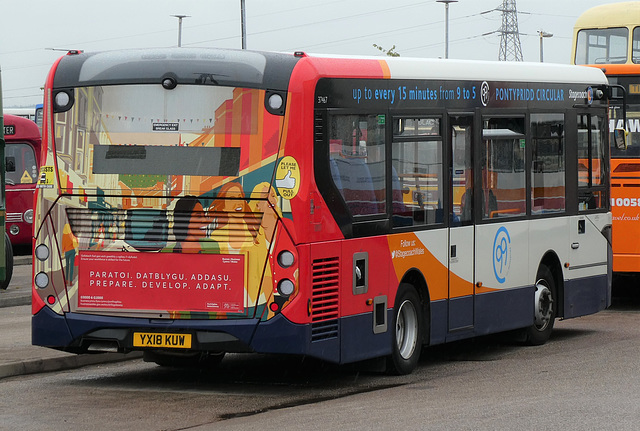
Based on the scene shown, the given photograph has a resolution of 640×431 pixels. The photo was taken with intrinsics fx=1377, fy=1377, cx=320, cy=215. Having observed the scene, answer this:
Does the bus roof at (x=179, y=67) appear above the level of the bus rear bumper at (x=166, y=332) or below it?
above

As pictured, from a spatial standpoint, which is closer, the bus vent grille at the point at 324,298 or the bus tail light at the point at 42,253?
the bus vent grille at the point at 324,298

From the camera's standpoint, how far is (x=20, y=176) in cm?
2908

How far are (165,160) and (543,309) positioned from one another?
5.70 m

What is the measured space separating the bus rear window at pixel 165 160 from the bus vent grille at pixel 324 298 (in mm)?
1059

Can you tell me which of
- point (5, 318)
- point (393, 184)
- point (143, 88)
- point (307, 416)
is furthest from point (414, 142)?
point (5, 318)

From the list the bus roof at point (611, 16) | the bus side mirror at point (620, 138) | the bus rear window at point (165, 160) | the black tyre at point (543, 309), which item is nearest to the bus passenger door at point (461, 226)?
the black tyre at point (543, 309)

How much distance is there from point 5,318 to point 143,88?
286 inches

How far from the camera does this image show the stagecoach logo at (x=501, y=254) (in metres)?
13.9

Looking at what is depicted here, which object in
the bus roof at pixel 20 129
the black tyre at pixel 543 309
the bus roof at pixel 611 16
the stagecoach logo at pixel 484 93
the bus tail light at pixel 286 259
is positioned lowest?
the black tyre at pixel 543 309

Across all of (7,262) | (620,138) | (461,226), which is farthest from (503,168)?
(7,262)

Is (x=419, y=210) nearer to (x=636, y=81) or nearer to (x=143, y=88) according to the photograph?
(x=143, y=88)

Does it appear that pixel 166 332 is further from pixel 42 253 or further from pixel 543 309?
pixel 543 309

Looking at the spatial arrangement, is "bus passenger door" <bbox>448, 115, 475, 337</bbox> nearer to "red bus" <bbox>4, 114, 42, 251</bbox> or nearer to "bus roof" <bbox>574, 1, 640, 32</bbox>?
"bus roof" <bbox>574, 1, 640, 32</bbox>

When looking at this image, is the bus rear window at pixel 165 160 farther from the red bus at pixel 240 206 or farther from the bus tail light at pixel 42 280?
the bus tail light at pixel 42 280
